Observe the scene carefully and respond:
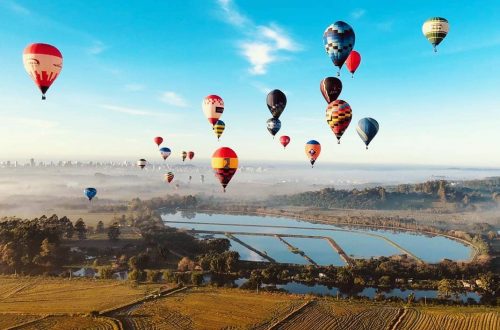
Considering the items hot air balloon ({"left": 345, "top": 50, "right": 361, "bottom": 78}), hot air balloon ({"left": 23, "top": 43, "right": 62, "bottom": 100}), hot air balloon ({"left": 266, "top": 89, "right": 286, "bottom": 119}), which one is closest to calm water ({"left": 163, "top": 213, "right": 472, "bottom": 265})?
hot air balloon ({"left": 266, "top": 89, "right": 286, "bottom": 119})

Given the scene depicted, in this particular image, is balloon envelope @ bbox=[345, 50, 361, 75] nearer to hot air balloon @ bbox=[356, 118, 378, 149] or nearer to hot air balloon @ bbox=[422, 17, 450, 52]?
hot air balloon @ bbox=[356, 118, 378, 149]

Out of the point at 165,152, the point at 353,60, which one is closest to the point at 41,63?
the point at 353,60

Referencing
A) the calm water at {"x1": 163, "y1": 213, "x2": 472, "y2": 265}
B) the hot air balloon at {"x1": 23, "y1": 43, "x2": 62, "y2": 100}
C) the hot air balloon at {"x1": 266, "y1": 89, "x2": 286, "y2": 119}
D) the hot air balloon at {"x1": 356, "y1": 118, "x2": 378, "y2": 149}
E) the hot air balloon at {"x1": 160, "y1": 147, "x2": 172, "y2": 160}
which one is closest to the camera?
the hot air balloon at {"x1": 23, "y1": 43, "x2": 62, "y2": 100}

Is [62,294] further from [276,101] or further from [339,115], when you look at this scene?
[339,115]

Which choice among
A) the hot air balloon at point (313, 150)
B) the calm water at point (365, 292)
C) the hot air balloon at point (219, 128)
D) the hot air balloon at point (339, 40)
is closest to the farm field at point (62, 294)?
the calm water at point (365, 292)

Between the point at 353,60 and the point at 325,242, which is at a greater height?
the point at 353,60

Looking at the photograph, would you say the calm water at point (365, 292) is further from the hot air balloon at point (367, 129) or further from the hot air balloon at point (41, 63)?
the hot air balloon at point (41, 63)
